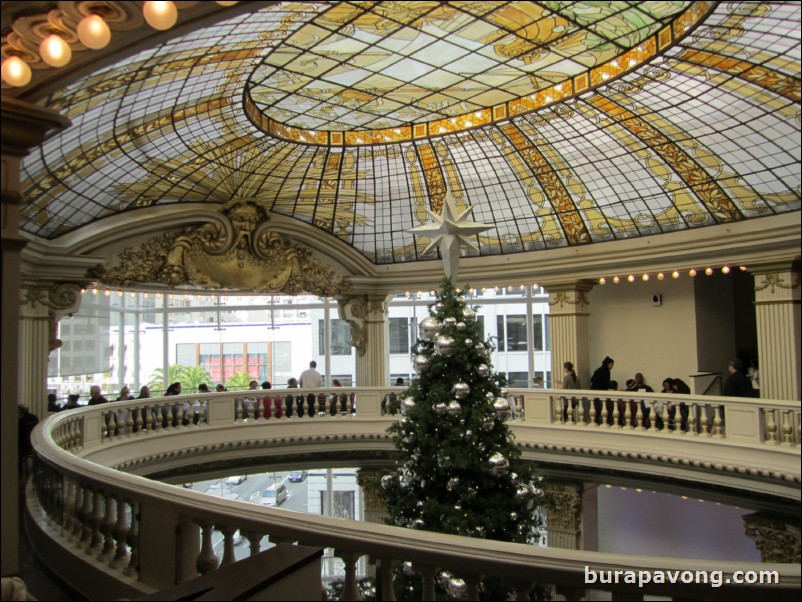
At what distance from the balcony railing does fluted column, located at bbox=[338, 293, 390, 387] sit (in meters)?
2.35

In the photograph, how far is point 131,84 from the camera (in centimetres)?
899

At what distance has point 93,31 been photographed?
3572mm

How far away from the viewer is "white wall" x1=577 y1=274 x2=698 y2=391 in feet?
47.9

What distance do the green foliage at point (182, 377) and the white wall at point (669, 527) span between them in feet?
49.0

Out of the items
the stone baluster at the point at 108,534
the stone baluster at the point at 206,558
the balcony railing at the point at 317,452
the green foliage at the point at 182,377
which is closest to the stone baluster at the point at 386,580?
the balcony railing at the point at 317,452

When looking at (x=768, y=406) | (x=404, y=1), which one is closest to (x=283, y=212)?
(x=404, y=1)

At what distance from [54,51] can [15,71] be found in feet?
0.90

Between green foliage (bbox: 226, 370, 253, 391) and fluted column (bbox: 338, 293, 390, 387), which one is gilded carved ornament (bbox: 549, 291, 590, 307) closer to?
fluted column (bbox: 338, 293, 390, 387)

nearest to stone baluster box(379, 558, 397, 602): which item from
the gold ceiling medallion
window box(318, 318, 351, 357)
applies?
the gold ceiling medallion

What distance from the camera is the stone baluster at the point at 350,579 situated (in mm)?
3146

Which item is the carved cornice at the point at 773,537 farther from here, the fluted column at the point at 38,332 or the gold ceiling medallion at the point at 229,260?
the fluted column at the point at 38,332

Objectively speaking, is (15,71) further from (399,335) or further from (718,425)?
(399,335)

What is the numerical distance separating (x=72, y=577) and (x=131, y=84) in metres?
6.78

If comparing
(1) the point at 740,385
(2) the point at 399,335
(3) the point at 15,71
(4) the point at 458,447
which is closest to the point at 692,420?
(1) the point at 740,385
